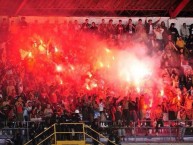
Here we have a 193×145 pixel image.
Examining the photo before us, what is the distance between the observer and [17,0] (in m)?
28.7

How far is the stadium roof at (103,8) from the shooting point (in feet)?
98.0

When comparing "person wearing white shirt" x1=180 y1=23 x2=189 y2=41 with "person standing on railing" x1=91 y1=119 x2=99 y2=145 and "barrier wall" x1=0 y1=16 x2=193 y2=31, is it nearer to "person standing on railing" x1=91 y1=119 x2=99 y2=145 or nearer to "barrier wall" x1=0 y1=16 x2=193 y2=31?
"barrier wall" x1=0 y1=16 x2=193 y2=31

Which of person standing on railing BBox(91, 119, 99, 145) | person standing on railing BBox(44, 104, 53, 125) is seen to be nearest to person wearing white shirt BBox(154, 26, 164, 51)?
person standing on railing BBox(91, 119, 99, 145)

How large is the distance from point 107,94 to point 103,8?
560 centimetres

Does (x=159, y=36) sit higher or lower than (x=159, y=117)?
higher

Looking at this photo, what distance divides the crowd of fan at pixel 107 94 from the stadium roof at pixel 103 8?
33.1 inches

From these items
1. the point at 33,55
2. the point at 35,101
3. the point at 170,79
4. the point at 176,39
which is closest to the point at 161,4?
the point at 176,39

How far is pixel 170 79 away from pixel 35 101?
6667 mm

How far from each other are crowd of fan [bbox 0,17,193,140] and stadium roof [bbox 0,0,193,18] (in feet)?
2.76

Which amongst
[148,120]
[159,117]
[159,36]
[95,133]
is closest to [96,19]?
[159,36]

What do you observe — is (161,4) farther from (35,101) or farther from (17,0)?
(35,101)

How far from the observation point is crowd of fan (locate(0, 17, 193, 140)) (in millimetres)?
24625

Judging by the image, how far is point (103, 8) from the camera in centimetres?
3088

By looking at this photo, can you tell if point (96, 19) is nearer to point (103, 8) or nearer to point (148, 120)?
point (103, 8)
